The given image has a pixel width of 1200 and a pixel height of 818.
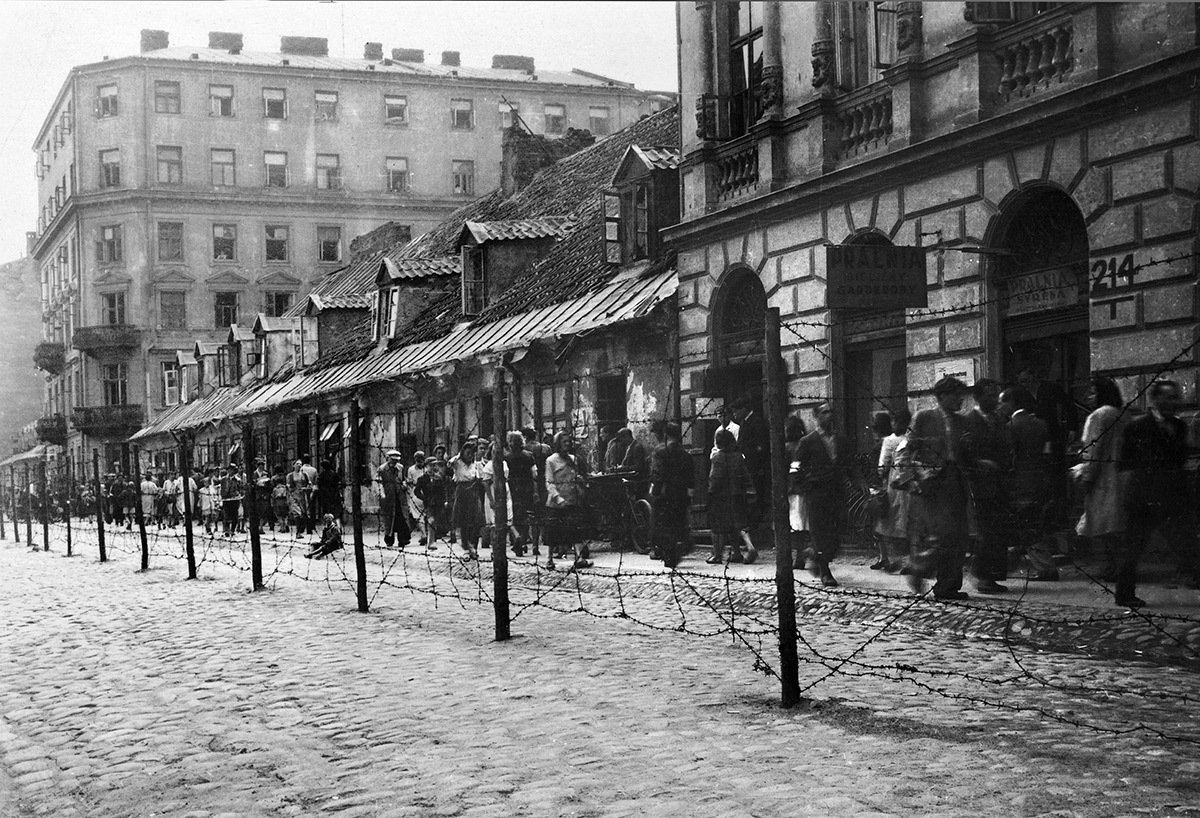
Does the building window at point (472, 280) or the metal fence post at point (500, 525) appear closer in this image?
the metal fence post at point (500, 525)

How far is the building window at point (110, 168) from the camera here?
51.6m

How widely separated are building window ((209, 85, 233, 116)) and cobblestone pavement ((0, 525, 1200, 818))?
114 feet

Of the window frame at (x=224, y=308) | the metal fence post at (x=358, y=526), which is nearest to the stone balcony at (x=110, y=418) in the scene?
the window frame at (x=224, y=308)

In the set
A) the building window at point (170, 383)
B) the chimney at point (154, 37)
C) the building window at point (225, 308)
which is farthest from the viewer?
the building window at point (225, 308)

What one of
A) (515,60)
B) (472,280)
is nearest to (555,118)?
(472,280)

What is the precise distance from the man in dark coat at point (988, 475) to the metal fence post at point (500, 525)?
12.3ft

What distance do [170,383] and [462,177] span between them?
1477 centimetres

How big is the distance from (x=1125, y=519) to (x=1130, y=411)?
84 centimetres

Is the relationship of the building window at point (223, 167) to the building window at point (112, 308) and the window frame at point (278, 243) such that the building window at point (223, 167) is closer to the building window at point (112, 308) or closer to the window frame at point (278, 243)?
the window frame at point (278, 243)

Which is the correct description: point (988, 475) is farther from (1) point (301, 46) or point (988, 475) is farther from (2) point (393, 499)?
(1) point (301, 46)

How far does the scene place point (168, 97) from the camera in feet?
144

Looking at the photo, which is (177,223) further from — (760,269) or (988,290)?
(988,290)

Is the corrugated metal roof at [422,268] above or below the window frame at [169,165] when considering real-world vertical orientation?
below

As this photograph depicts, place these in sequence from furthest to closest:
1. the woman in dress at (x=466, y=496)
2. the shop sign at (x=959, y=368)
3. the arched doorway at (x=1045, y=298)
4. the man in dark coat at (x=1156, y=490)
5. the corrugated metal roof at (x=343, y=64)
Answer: the corrugated metal roof at (x=343, y=64), the woman in dress at (x=466, y=496), the shop sign at (x=959, y=368), the arched doorway at (x=1045, y=298), the man in dark coat at (x=1156, y=490)
